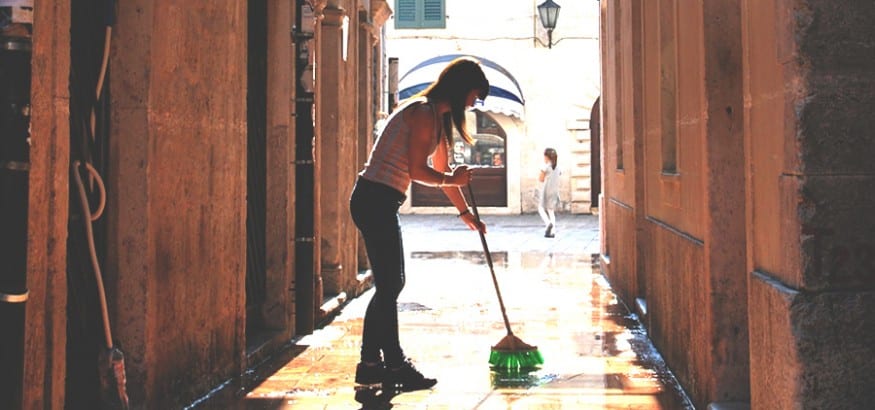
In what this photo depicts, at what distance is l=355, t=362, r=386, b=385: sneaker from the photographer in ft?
17.6

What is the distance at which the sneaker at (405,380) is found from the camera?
17.4 ft

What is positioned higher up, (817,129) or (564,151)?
(564,151)

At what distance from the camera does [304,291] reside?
23.5ft

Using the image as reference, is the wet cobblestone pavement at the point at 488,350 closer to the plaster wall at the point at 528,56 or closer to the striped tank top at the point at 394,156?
the striped tank top at the point at 394,156

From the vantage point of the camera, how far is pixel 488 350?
6.52 m

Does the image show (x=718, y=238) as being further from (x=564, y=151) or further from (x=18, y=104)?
(x=564, y=151)

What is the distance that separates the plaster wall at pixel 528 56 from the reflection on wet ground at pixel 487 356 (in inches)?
639

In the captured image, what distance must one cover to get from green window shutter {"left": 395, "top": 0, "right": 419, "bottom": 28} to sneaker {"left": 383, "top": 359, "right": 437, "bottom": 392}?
2246 cm

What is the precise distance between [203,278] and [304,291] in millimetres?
1971

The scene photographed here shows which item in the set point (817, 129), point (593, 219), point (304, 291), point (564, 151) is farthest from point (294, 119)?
point (564, 151)

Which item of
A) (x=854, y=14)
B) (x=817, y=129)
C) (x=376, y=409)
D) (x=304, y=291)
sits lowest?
(x=376, y=409)

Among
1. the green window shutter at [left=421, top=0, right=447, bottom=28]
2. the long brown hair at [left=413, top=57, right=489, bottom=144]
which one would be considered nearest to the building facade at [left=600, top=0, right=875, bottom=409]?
the long brown hair at [left=413, top=57, right=489, bottom=144]

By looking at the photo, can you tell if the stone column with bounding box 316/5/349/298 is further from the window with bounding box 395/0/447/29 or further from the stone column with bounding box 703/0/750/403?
the window with bounding box 395/0/447/29

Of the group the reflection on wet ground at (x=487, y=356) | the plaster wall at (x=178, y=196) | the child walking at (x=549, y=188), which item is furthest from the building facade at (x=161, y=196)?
the child walking at (x=549, y=188)
